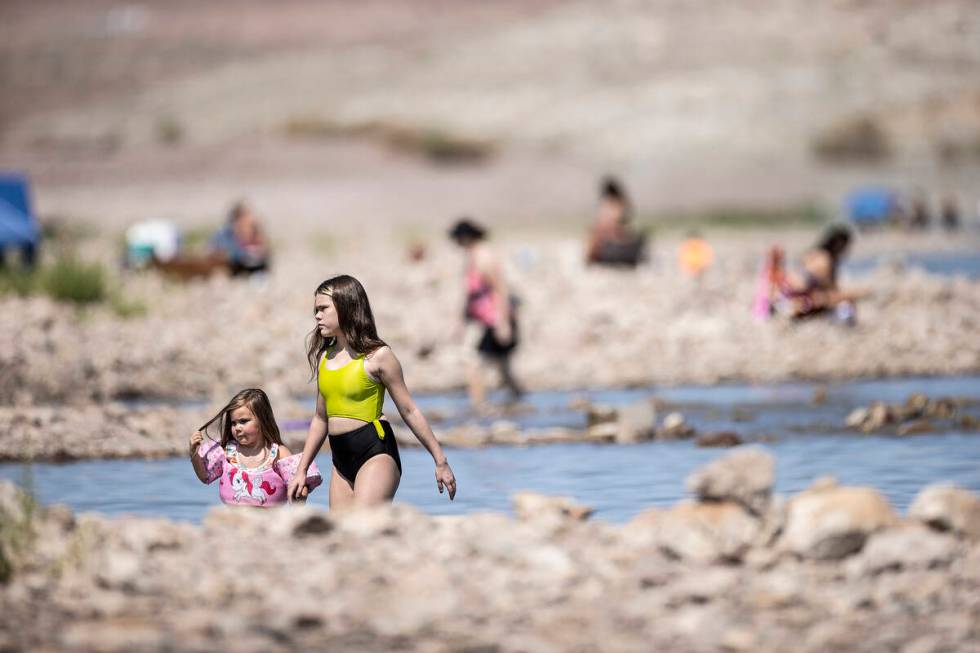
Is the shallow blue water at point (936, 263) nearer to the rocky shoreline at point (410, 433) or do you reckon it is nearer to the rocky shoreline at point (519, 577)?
the rocky shoreline at point (410, 433)

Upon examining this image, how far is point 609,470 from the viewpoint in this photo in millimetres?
10250

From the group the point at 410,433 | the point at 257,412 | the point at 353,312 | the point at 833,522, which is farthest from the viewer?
the point at 410,433

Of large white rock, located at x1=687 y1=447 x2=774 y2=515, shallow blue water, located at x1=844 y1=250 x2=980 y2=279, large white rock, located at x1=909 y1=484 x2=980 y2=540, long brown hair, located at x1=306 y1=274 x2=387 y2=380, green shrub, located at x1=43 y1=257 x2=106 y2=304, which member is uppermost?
green shrub, located at x1=43 y1=257 x2=106 y2=304

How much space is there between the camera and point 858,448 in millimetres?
11008

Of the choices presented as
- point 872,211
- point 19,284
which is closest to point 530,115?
point 872,211

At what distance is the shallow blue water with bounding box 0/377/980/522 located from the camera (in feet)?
30.2

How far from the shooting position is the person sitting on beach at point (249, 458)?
7.82 m

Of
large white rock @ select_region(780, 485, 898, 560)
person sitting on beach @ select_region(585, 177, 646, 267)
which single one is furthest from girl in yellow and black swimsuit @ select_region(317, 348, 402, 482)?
person sitting on beach @ select_region(585, 177, 646, 267)

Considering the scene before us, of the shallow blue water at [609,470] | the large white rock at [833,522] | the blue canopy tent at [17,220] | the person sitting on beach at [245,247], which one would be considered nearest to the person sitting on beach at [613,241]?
the person sitting on beach at [245,247]

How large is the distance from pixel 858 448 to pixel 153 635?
658 cm

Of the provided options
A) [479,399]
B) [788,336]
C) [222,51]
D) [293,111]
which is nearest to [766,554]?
[479,399]

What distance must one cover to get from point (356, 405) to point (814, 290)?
8.73 meters

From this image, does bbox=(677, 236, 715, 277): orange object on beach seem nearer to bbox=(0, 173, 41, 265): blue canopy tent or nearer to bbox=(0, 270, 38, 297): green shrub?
bbox=(0, 270, 38, 297): green shrub

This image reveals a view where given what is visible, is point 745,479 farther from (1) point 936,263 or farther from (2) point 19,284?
(1) point 936,263
